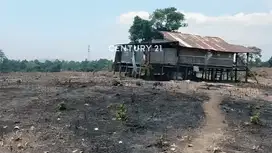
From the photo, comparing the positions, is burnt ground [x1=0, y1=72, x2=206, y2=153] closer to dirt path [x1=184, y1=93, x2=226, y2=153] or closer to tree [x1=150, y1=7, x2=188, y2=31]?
dirt path [x1=184, y1=93, x2=226, y2=153]

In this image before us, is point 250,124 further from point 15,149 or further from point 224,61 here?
point 224,61

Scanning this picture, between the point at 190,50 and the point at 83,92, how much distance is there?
15.4 m

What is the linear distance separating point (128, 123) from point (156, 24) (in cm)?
3947

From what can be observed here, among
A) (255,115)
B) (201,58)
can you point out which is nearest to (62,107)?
(255,115)

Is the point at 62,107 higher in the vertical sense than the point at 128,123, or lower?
higher

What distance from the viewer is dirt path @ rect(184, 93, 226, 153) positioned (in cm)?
972

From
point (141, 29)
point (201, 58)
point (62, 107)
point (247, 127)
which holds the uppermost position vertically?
point (141, 29)

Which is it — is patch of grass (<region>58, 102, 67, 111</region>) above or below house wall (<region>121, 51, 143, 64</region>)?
below

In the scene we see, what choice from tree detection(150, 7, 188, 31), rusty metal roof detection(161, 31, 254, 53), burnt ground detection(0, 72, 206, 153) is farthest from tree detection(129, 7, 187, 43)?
burnt ground detection(0, 72, 206, 153)

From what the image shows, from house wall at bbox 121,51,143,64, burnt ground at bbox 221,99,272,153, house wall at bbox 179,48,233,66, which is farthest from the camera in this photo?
house wall at bbox 121,51,143,64

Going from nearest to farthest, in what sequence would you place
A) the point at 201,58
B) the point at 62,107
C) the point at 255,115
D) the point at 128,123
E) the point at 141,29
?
the point at 128,123
the point at 62,107
the point at 255,115
the point at 201,58
the point at 141,29

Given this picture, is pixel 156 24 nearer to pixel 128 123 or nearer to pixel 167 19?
pixel 167 19

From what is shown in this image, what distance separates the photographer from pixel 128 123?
39.4 feet

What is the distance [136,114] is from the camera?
44.5 ft
